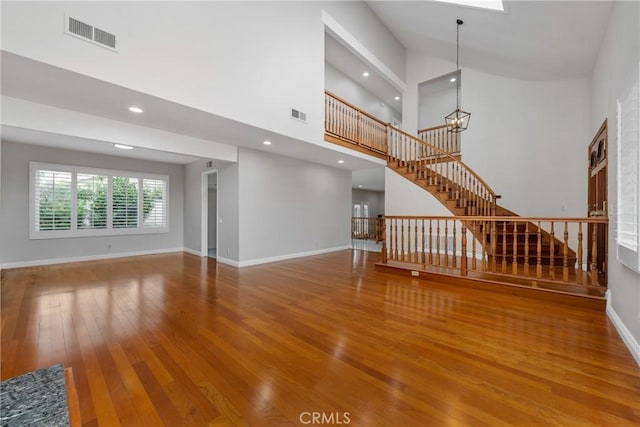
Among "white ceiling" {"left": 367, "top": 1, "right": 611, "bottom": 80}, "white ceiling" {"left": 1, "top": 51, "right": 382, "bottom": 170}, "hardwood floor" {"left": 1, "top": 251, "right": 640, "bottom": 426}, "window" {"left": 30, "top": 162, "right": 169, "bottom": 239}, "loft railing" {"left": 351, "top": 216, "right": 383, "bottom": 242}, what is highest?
"white ceiling" {"left": 367, "top": 1, "right": 611, "bottom": 80}

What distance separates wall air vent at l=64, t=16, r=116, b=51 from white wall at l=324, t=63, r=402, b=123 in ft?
20.8

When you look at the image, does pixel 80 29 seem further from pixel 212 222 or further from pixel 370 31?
pixel 370 31

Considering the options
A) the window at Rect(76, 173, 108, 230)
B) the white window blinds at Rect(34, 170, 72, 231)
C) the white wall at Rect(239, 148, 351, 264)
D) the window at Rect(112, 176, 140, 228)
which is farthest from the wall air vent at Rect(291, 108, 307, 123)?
the white window blinds at Rect(34, 170, 72, 231)

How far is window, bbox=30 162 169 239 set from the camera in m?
5.68

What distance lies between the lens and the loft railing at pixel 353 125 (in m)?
5.74

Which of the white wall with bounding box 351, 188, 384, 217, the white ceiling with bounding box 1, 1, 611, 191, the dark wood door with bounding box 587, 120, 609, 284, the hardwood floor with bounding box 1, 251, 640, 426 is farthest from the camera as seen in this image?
the white wall with bounding box 351, 188, 384, 217

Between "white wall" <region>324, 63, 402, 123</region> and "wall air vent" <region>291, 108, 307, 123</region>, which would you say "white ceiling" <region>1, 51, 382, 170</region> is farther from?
"white wall" <region>324, 63, 402, 123</region>

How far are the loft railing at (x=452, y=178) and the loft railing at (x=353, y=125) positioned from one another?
1.54ft

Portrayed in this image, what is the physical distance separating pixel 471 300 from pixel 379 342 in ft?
6.19

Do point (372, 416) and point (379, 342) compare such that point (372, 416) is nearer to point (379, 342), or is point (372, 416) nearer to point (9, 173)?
point (379, 342)

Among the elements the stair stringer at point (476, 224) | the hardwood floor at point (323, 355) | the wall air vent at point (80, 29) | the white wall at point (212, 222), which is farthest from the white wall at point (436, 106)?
the wall air vent at point (80, 29)

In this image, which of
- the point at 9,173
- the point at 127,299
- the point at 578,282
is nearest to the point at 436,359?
the point at 578,282

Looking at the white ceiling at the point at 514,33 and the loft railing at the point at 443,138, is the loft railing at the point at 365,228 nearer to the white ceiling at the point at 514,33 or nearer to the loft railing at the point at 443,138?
the loft railing at the point at 443,138

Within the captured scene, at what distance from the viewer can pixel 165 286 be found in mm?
4203
